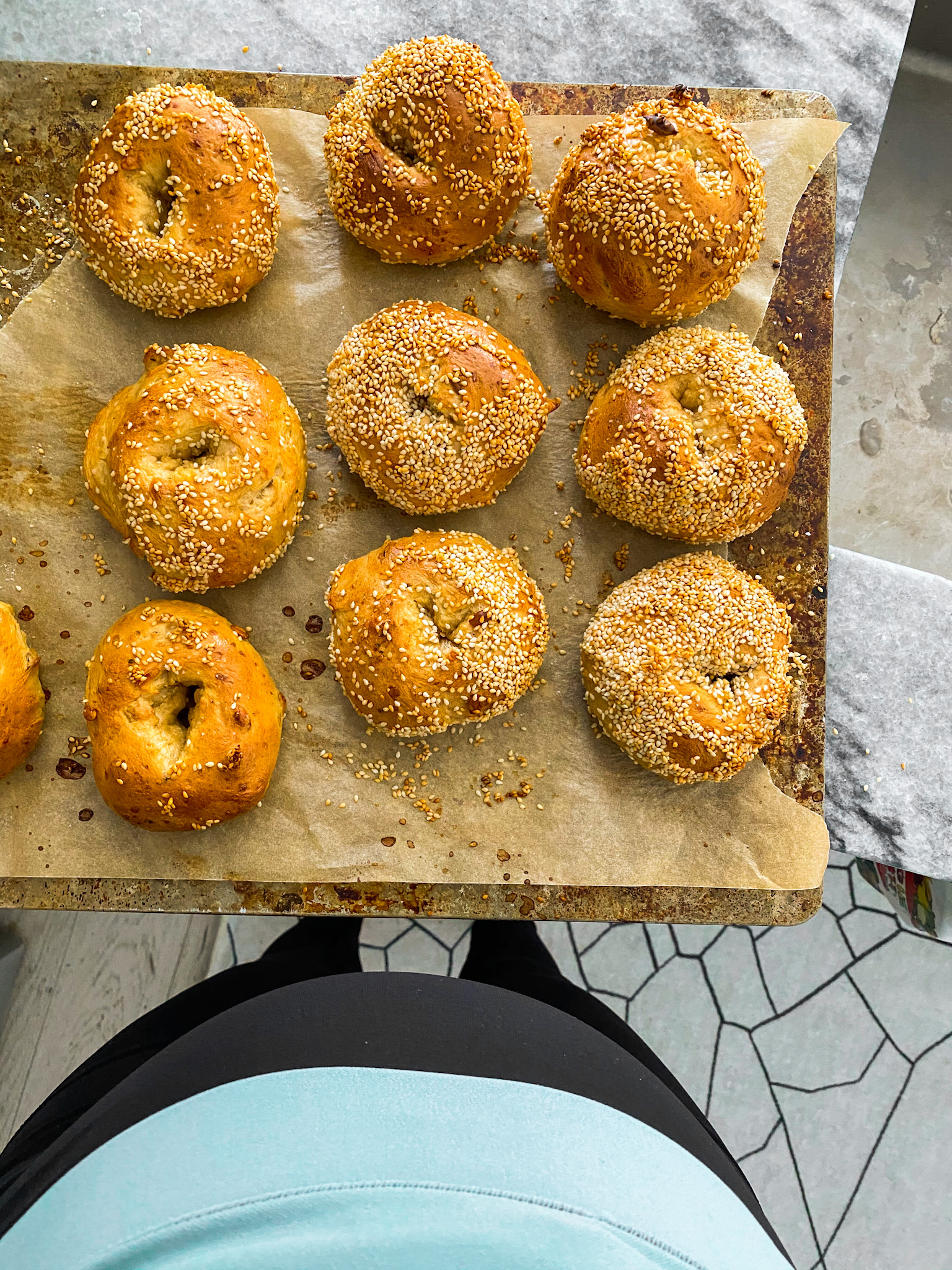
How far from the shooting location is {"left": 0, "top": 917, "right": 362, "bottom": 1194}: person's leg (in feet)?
6.61

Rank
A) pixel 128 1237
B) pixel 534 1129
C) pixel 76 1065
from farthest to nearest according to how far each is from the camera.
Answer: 1. pixel 76 1065
2. pixel 534 1129
3. pixel 128 1237

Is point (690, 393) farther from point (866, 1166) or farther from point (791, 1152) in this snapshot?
point (866, 1166)

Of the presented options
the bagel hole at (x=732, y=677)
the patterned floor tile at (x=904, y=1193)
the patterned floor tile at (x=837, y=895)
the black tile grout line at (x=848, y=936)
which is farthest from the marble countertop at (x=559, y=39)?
the patterned floor tile at (x=904, y=1193)

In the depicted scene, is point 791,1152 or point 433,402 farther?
point 791,1152

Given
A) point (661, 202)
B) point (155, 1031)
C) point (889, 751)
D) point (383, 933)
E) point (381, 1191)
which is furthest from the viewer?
point (383, 933)

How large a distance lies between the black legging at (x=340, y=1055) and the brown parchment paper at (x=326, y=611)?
0.28 m

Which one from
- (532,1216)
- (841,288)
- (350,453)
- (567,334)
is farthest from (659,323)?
(532,1216)

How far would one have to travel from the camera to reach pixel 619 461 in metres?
2.03

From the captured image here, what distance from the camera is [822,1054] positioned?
3.05m

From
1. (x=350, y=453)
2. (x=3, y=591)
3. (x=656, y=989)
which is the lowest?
(x=656, y=989)

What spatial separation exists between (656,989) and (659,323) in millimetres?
2088

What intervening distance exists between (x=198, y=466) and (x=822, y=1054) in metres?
2.67

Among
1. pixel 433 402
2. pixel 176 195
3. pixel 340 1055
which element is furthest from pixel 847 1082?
pixel 176 195

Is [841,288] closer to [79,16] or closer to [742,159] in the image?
[742,159]
